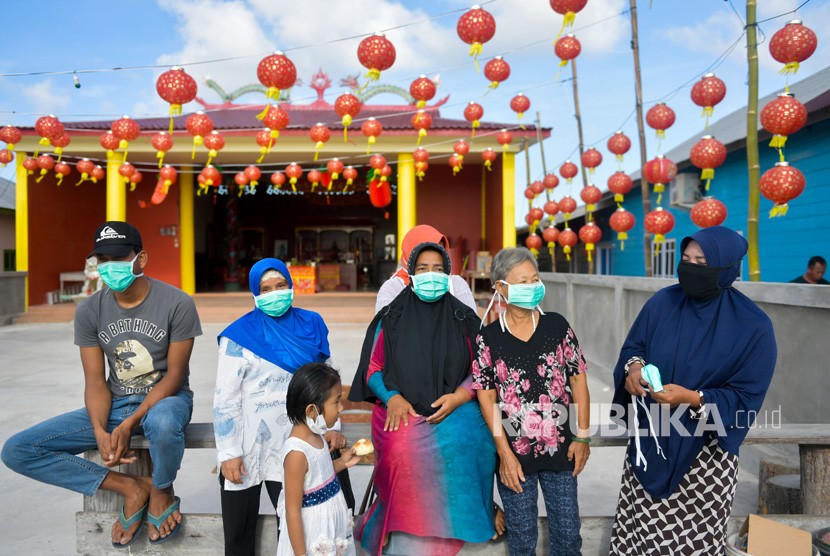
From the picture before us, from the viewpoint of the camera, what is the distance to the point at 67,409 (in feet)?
18.6

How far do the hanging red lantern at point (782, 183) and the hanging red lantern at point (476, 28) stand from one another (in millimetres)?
3088

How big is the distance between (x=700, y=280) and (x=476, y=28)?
15.7ft

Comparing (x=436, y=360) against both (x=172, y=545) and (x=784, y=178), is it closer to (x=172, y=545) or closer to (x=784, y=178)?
(x=172, y=545)

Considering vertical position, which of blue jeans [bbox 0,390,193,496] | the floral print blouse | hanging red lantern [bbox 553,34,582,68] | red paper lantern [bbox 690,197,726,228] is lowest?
blue jeans [bbox 0,390,193,496]

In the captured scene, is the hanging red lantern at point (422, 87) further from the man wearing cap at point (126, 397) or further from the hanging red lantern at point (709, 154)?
the man wearing cap at point (126, 397)

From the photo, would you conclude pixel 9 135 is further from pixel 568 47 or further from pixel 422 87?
pixel 568 47

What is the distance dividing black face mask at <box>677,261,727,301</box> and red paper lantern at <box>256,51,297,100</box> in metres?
5.46

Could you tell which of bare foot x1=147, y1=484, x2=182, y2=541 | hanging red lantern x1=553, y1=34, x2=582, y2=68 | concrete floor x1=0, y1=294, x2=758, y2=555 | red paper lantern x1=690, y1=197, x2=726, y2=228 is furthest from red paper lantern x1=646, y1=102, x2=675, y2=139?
bare foot x1=147, y1=484, x2=182, y2=541

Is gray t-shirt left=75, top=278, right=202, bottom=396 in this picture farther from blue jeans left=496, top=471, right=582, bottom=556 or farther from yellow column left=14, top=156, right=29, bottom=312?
yellow column left=14, top=156, right=29, bottom=312

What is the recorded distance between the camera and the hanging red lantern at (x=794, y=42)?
488 cm

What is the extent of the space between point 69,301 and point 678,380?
14.5m

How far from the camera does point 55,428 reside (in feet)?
8.04

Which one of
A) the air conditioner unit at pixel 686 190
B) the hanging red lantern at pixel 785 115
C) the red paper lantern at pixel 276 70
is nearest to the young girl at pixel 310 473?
the hanging red lantern at pixel 785 115

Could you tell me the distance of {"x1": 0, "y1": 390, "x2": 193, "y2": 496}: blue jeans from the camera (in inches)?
93.5
